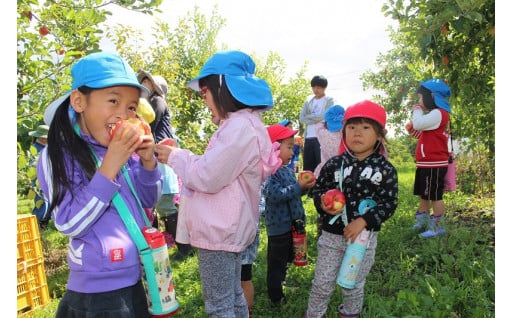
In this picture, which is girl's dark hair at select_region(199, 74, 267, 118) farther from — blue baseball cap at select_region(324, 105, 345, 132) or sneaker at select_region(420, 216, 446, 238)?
sneaker at select_region(420, 216, 446, 238)

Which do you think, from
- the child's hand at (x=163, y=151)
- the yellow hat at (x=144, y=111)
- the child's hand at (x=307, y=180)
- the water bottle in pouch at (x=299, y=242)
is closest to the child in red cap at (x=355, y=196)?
the child's hand at (x=307, y=180)

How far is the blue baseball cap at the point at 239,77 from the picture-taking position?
2.09 metres

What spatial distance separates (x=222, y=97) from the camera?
6.97 ft

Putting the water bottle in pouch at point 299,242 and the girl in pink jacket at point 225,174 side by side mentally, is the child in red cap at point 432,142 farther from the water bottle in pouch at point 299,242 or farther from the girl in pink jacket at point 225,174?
the girl in pink jacket at point 225,174

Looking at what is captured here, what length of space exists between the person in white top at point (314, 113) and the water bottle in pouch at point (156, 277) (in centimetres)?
448

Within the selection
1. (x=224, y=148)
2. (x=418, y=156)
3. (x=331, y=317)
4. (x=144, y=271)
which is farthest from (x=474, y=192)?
(x=144, y=271)

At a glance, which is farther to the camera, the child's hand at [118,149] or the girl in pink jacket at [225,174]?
the girl in pink jacket at [225,174]

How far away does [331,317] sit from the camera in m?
2.92

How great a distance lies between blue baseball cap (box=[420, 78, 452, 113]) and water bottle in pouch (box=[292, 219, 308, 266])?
2.36 meters

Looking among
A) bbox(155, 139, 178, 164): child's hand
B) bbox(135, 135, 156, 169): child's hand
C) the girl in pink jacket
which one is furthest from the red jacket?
bbox(135, 135, 156, 169): child's hand

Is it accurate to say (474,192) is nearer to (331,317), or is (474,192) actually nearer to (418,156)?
(418,156)

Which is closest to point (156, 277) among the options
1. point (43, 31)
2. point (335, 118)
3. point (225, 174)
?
point (225, 174)

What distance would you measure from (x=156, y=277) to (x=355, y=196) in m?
1.43

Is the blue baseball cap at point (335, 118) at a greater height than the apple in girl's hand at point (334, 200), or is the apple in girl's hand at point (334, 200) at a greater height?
the blue baseball cap at point (335, 118)
